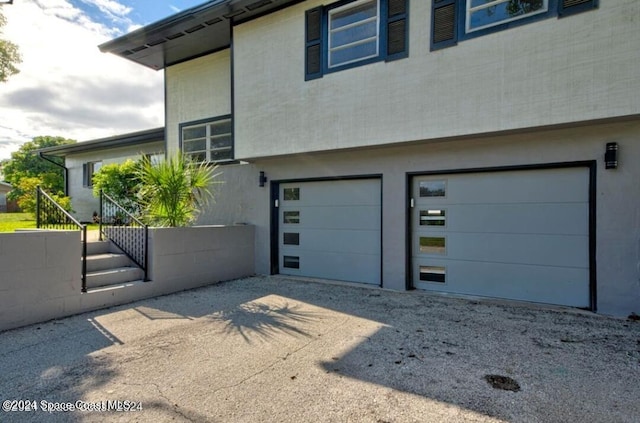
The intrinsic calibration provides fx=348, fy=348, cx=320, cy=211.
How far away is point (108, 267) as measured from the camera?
18.9 feet

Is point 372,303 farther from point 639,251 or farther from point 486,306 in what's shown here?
point 639,251

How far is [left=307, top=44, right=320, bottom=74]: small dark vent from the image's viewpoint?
251 inches

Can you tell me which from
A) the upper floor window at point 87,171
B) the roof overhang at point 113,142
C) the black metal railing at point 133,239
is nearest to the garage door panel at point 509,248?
the black metal railing at point 133,239

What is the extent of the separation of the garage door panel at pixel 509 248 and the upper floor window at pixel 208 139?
518 centimetres

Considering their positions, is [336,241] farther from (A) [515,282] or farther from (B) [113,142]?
(B) [113,142]

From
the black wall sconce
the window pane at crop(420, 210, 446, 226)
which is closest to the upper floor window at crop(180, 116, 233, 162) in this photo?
the window pane at crop(420, 210, 446, 226)

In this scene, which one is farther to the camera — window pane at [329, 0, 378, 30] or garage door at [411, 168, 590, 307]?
window pane at [329, 0, 378, 30]

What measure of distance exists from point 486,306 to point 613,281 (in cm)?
165

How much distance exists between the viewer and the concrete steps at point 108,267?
17.6 feet

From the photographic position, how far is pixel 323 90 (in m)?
6.31

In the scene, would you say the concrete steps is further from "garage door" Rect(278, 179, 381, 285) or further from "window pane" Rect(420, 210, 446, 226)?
"window pane" Rect(420, 210, 446, 226)

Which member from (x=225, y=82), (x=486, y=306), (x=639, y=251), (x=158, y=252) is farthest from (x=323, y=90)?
(x=639, y=251)

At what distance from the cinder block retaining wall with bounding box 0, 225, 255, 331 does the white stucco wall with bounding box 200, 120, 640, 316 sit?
5.76 feet

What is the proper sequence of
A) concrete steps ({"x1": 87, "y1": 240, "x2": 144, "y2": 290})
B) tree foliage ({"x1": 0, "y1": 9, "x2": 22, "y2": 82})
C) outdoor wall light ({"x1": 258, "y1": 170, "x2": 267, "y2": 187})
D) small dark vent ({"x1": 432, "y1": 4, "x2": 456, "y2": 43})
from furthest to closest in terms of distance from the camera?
tree foliage ({"x1": 0, "y1": 9, "x2": 22, "y2": 82}) < outdoor wall light ({"x1": 258, "y1": 170, "x2": 267, "y2": 187}) < concrete steps ({"x1": 87, "y1": 240, "x2": 144, "y2": 290}) < small dark vent ({"x1": 432, "y1": 4, "x2": 456, "y2": 43})
